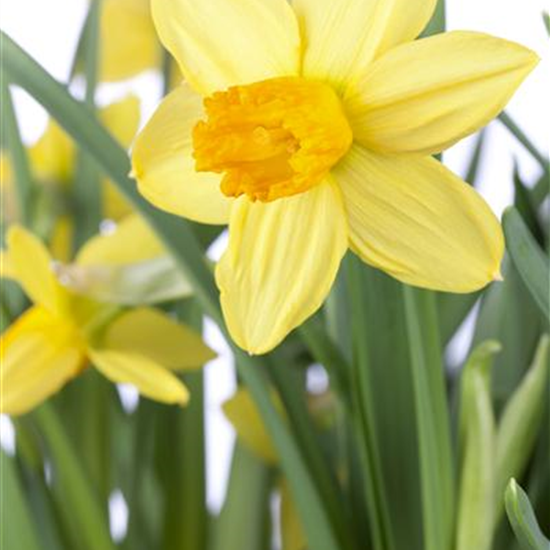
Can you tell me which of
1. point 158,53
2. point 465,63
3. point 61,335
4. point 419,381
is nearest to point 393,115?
point 465,63

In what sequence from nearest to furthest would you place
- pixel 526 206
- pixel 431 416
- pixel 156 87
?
1. pixel 431 416
2. pixel 526 206
3. pixel 156 87

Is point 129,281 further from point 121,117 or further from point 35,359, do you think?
point 121,117

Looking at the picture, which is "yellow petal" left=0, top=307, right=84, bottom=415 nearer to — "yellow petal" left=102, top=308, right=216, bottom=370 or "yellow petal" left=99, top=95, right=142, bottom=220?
"yellow petal" left=102, top=308, right=216, bottom=370

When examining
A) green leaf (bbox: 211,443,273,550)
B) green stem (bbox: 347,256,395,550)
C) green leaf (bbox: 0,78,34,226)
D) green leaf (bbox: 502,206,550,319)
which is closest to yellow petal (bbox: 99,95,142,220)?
green leaf (bbox: 0,78,34,226)

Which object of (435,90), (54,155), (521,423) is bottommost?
(521,423)

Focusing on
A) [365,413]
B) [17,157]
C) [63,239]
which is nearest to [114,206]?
[63,239]

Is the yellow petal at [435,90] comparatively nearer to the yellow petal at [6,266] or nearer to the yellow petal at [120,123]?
the yellow petal at [6,266]
